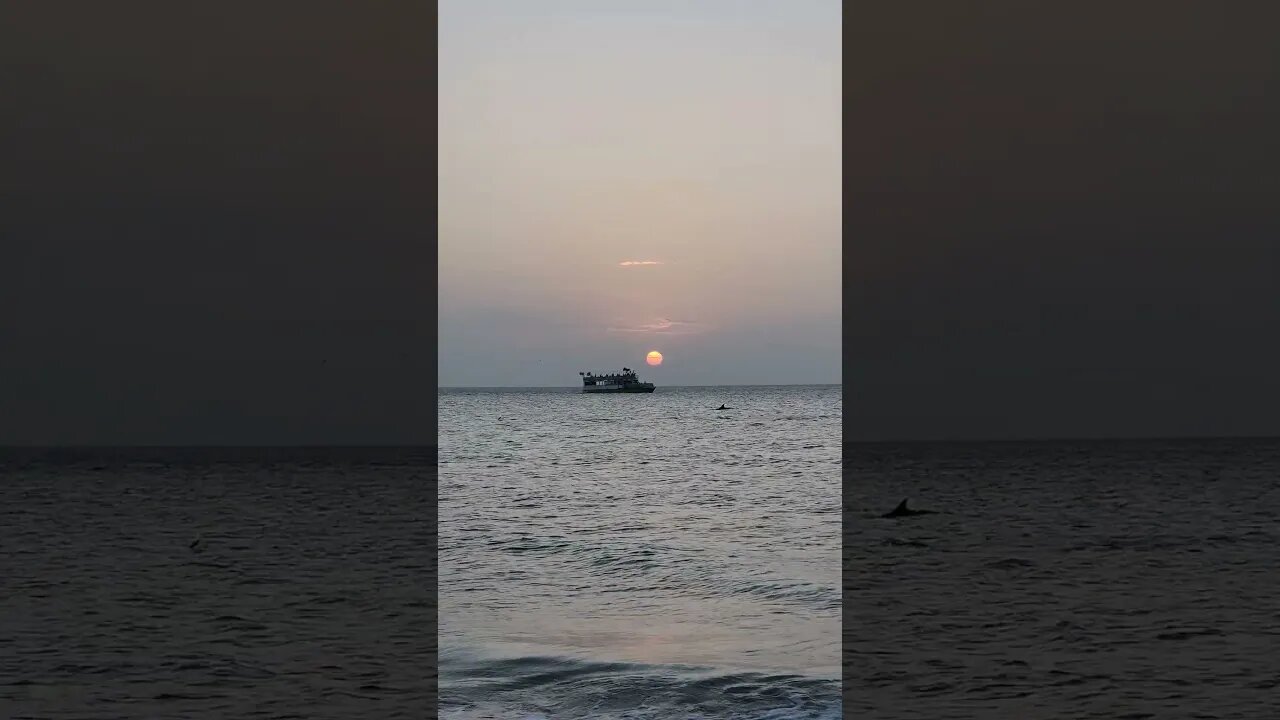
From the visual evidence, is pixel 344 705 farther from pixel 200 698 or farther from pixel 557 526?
pixel 557 526

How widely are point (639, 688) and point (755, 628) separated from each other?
5.30 m

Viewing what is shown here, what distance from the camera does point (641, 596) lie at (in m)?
25.1

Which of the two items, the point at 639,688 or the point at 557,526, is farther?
the point at 557,526
